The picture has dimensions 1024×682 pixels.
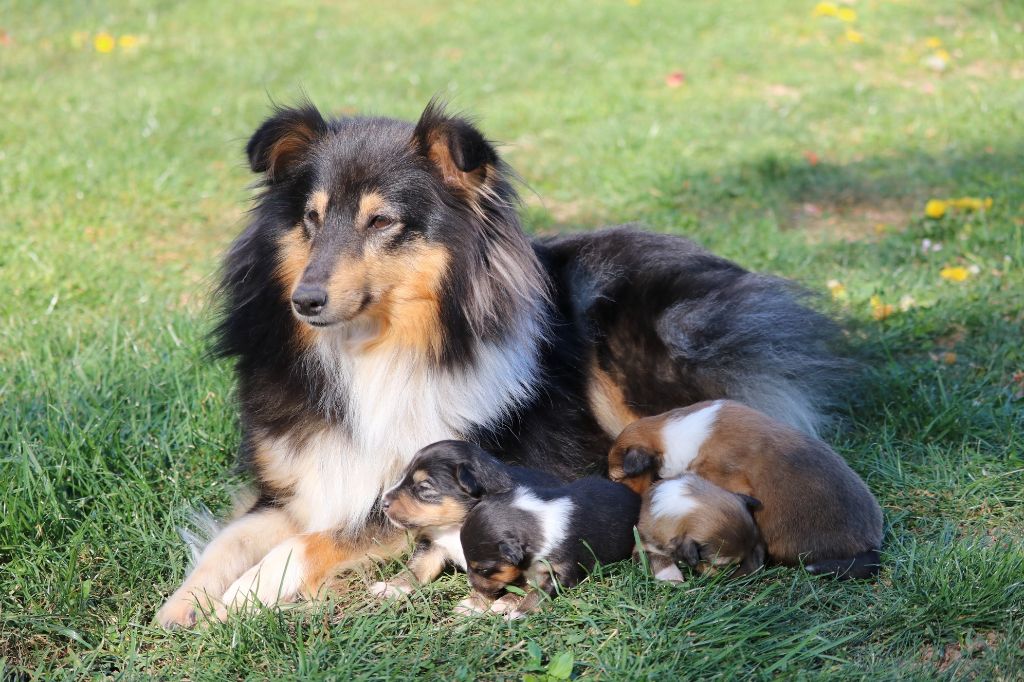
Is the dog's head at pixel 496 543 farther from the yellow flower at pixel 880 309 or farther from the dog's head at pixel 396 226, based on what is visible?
the yellow flower at pixel 880 309

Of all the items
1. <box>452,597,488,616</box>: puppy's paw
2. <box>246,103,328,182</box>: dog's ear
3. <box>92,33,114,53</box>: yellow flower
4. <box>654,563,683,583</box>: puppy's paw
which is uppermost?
<box>92,33,114,53</box>: yellow flower

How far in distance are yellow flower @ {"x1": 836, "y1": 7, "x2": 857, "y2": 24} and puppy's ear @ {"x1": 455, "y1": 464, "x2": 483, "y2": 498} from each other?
358 inches

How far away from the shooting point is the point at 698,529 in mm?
2896

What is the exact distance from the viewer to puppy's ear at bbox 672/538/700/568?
2910mm

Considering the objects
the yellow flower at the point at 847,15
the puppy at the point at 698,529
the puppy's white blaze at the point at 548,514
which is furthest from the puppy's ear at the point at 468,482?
the yellow flower at the point at 847,15

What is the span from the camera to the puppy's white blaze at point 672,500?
9.64 feet

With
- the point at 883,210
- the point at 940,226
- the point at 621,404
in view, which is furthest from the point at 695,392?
the point at 883,210

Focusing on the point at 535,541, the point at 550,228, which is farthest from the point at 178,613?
the point at 550,228

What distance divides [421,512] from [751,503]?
40.0 inches

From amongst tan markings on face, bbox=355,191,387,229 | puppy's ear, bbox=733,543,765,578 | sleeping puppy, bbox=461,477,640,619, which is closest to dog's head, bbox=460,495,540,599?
sleeping puppy, bbox=461,477,640,619

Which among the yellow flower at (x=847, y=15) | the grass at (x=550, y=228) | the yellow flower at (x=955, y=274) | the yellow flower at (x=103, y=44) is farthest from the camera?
the yellow flower at (x=847, y=15)

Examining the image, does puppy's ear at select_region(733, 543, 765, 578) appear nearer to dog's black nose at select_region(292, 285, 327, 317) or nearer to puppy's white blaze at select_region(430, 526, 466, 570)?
puppy's white blaze at select_region(430, 526, 466, 570)

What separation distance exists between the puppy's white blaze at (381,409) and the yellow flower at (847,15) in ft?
28.2

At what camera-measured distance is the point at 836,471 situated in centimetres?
304
